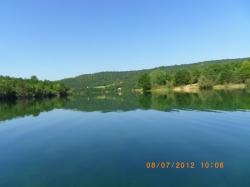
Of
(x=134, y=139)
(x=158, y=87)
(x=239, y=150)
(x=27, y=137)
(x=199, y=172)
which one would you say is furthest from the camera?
(x=158, y=87)

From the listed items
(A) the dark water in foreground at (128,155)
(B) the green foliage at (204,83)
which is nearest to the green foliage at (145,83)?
(B) the green foliage at (204,83)

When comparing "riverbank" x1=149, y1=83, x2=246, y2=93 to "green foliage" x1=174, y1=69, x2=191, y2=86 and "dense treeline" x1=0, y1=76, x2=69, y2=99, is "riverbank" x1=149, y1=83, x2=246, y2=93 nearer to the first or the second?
"green foliage" x1=174, y1=69, x2=191, y2=86

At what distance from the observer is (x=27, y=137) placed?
29328 millimetres

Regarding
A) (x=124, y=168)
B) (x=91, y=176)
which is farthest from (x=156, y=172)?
(x=91, y=176)

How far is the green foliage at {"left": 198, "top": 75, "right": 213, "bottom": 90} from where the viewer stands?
13538 cm

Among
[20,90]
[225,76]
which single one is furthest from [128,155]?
[20,90]

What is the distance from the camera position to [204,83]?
445ft

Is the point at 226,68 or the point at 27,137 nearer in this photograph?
the point at 27,137

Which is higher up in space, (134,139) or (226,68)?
(226,68)

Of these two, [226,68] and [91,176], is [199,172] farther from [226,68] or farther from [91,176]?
[226,68]

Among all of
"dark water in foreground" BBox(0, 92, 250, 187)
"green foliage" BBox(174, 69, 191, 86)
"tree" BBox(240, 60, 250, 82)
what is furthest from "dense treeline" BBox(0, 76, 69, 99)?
"tree" BBox(240, 60, 250, 82)

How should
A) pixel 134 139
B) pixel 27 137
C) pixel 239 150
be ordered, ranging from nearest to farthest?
pixel 239 150
pixel 134 139
pixel 27 137

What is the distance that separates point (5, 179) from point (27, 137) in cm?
1429

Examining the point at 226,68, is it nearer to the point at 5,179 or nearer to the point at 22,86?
the point at 22,86
